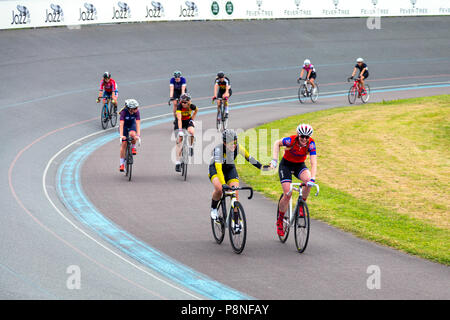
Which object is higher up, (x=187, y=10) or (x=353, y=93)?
(x=187, y=10)

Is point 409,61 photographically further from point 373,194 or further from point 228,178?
point 228,178

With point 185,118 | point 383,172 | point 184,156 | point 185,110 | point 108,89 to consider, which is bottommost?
point 383,172

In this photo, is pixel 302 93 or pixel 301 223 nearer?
pixel 301 223

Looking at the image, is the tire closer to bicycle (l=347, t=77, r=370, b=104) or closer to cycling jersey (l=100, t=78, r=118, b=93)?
cycling jersey (l=100, t=78, r=118, b=93)

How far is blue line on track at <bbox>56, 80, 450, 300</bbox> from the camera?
7.51 meters

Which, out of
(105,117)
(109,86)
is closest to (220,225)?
(109,86)

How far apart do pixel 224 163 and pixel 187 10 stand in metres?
27.6

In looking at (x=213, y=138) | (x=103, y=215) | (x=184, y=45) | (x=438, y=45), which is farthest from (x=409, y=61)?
(x=103, y=215)

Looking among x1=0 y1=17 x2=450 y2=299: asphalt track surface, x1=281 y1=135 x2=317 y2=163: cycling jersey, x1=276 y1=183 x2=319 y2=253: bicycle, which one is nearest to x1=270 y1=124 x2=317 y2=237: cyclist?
x1=281 y1=135 x2=317 y2=163: cycling jersey

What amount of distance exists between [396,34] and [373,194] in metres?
27.2

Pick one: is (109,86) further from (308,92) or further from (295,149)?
(295,149)

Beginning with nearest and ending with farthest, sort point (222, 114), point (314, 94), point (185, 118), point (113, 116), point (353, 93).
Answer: point (185, 118), point (222, 114), point (113, 116), point (353, 93), point (314, 94)

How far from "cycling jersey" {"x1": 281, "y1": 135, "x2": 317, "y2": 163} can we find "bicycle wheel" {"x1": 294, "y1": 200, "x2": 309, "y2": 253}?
29.9 inches

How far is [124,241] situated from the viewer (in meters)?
9.38
